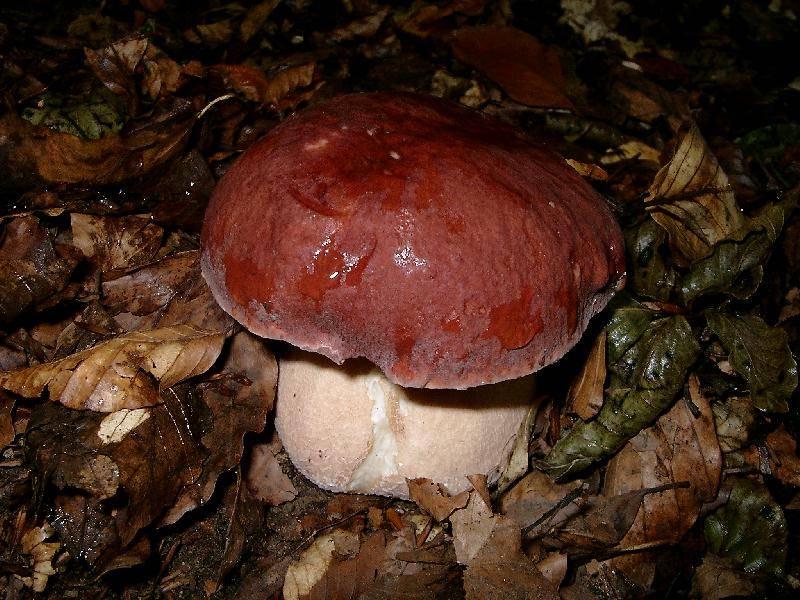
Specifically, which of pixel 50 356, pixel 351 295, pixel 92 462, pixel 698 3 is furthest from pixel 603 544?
pixel 698 3

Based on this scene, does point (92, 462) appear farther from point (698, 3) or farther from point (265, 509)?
point (698, 3)

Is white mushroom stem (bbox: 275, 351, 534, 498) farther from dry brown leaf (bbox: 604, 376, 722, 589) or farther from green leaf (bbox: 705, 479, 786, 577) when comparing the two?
green leaf (bbox: 705, 479, 786, 577)

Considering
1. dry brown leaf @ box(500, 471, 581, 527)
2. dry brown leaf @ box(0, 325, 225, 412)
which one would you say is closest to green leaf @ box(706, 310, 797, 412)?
dry brown leaf @ box(500, 471, 581, 527)

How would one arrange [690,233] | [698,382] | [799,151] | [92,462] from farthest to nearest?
[799,151] → [690,233] → [698,382] → [92,462]

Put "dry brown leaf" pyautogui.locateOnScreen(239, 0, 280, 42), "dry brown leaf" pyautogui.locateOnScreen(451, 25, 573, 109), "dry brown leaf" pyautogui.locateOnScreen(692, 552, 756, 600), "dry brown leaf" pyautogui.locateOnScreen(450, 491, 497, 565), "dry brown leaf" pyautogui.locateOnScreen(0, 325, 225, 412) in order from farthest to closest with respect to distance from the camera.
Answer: "dry brown leaf" pyautogui.locateOnScreen(239, 0, 280, 42), "dry brown leaf" pyautogui.locateOnScreen(451, 25, 573, 109), "dry brown leaf" pyautogui.locateOnScreen(692, 552, 756, 600), "dry brown leaf" pyautogui.locateOnScreen(450, 491, 497, 565), "dry brown leaf" pyautogui.locateOnScreen(0, 325, 225, 412)

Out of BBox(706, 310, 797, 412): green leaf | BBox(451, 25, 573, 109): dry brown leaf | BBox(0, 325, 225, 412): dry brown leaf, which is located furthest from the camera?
BBox(451, 25, 573, 109): dry brown leaf

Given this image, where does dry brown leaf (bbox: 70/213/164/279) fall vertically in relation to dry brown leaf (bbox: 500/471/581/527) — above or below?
above

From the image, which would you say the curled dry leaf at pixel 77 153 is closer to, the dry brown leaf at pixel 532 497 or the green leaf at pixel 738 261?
the dry brown leaf at pixel 532 497
